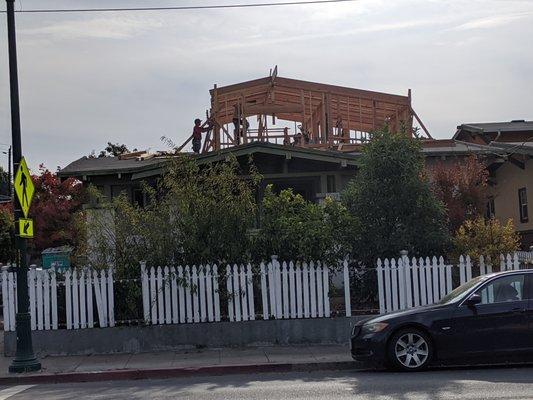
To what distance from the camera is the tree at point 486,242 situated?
545 inches

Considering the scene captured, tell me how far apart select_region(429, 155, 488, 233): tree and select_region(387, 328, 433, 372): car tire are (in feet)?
20.3

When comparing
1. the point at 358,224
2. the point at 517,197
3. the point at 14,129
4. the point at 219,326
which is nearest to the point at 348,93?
A: the point at 517,197

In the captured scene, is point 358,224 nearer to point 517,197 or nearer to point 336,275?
point 336,275

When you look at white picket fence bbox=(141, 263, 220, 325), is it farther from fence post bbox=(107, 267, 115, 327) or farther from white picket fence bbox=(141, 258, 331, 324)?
fence post bbox=(107, 267, 115, 327)

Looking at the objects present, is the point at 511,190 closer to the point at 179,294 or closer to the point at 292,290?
the point at 292,290

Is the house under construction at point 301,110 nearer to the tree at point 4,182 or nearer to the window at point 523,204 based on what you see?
the window at point 523,204

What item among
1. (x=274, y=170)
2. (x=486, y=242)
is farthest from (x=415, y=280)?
(x=274, y=170)

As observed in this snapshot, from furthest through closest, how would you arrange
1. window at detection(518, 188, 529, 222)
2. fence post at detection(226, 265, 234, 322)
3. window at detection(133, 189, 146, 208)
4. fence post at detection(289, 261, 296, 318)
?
window at detection(518, 188, 529, 222) < window at detection(133, 189, 146, 208) < fence post at detection(289, 261, 296, 318) < fence post at detection(226, 265, 234, 322)

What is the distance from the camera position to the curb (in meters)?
11.2

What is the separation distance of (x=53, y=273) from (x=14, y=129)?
121 inches

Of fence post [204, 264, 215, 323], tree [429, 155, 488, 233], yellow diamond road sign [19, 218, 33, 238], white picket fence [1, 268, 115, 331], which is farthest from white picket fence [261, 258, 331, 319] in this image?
yellow diamond road sign [19, 218, 33, 238]

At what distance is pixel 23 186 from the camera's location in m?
12.1

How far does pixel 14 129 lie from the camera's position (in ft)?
38.7

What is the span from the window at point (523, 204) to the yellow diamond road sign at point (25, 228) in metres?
16.8
